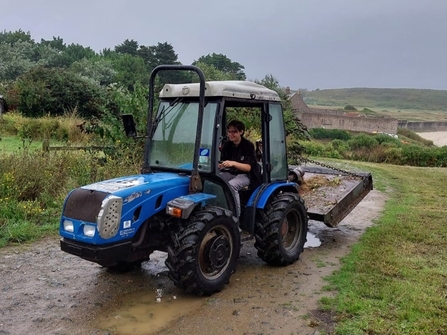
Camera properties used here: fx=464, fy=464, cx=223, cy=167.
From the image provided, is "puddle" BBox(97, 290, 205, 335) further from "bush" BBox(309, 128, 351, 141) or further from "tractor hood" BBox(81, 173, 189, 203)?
"bush" BBox(309, 128, 351, 141)

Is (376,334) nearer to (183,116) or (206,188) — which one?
(206,188)

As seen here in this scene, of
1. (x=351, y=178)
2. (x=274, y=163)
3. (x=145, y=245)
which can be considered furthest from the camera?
(x=351, y=178)

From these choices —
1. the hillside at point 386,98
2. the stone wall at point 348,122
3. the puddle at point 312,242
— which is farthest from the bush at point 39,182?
the hillside at point 386,98

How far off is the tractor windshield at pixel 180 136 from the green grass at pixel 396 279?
210 centimetres

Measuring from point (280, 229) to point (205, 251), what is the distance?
1215 mm

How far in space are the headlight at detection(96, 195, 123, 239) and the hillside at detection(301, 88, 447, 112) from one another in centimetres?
15602

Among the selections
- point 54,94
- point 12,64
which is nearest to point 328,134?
point 54,94

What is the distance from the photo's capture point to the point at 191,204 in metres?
4.65

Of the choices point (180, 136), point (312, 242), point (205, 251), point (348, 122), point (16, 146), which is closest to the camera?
point (205, 251)

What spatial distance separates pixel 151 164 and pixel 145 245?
1.07 meters

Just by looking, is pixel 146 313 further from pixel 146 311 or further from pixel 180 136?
pixel 180 136

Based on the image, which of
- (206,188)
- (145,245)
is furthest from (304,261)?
(145,245)

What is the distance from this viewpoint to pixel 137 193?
178 inches

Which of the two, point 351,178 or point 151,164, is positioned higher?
point 151,164
